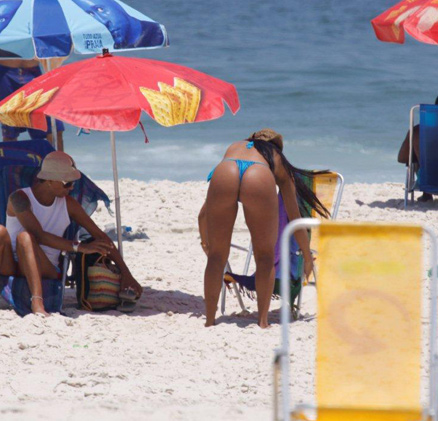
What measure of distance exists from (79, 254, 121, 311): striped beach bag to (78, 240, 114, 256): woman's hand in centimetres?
8

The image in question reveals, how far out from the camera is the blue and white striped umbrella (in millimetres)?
5586

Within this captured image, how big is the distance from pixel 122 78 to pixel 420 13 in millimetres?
3675

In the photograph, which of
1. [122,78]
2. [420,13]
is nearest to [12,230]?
[122,78]

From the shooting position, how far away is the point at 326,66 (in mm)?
20906

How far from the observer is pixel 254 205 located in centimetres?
478

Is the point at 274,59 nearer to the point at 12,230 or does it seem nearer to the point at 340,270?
the point at 12,230

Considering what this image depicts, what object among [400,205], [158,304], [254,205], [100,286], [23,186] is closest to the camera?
[254,205]

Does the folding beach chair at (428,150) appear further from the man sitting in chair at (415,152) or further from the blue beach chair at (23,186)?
the blue beach chair at (23,186)

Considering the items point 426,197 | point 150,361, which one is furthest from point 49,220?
point 426,197

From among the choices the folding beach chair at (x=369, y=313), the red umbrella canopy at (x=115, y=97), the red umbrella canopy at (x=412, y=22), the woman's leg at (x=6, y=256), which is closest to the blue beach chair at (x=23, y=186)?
the woman's leg at (x=6, y=256)

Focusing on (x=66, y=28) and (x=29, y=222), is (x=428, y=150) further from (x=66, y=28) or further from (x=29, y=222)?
(x=29, y=222)

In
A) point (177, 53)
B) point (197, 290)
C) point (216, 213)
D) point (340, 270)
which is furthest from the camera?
point (177, 53)

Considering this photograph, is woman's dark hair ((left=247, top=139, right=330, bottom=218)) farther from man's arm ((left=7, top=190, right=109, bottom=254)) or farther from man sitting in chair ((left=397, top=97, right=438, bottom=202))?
man sitting in chair ((left=397, top=97, right=438, bottom=202))

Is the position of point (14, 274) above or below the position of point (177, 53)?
A: above
